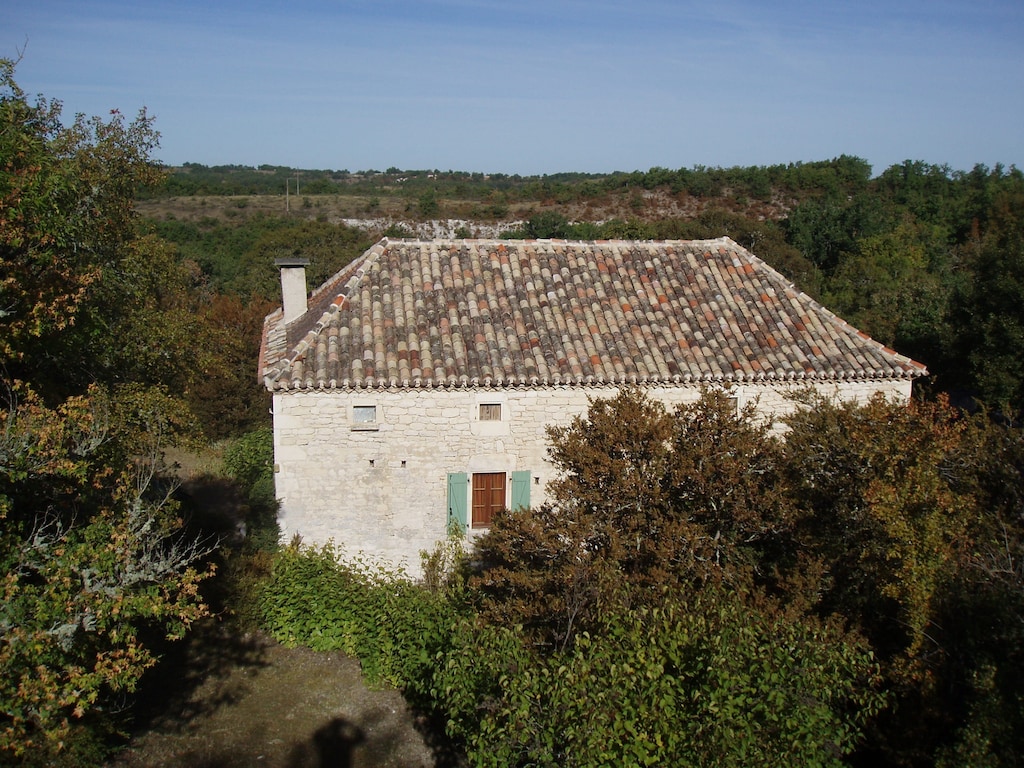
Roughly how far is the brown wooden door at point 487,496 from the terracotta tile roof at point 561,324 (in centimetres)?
171

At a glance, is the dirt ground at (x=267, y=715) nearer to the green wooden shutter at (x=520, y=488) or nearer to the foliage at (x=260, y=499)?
the foliage at (x=260, y=499)

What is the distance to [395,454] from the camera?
1216 cm

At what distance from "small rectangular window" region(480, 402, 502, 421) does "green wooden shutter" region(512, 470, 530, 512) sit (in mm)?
1022

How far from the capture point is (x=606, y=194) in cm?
7019

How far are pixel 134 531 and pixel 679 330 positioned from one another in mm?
9355

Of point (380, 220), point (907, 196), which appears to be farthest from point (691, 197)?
point (380, 220)

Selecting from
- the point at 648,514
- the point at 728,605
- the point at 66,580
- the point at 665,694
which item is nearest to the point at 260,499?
the point at 66,580

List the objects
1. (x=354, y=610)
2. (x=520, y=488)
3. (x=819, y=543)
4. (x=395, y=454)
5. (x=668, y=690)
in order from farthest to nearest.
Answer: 1. (x=520, y=488)
2. (x=395, y=454)
3. (x=354, y=610)
4. (x=819, y=543)
5. (x=668, y=690)

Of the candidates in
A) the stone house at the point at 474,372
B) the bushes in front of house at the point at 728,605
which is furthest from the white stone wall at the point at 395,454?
the bushes in front of house at the point at 728,605

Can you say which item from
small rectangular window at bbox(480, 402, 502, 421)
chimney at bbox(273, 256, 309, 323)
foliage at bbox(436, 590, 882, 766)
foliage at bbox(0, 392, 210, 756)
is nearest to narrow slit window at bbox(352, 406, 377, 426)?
small rectangular window at bbox(480, 402, 502, 421)

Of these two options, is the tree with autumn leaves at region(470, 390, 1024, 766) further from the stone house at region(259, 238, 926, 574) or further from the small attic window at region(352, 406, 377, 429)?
the small attic window at region(352, 406, 377, 429)

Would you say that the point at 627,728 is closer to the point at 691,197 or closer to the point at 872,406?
the point at 872,406

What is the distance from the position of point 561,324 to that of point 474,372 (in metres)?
2.11

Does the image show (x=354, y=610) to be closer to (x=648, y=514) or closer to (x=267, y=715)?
(x=267, y=715)
